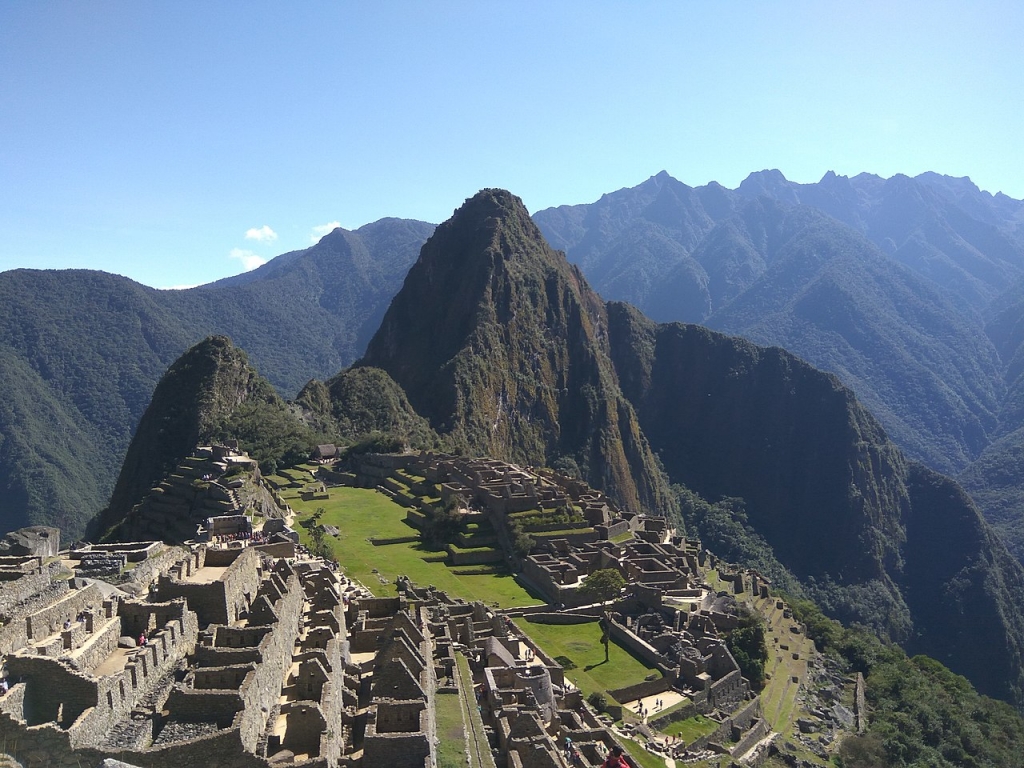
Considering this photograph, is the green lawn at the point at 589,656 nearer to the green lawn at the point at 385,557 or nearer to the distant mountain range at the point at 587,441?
the green lawn at the point at 385,557

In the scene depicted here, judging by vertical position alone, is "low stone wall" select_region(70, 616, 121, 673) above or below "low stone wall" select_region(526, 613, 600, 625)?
above

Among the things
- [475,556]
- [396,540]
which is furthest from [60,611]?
[475,556]

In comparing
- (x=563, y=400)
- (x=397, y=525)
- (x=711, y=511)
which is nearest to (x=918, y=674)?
(x=397, y=525)

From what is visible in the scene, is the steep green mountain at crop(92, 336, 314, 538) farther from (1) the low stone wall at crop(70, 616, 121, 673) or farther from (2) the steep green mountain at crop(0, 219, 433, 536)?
(1) the low stone wall at crop(70, 616, 121, 673)

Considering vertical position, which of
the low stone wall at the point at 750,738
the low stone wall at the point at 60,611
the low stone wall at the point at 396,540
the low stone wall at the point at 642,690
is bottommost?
the low stone wall at the point at 750,738

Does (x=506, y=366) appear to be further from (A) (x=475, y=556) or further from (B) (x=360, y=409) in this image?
(A) (x=475, y=556)

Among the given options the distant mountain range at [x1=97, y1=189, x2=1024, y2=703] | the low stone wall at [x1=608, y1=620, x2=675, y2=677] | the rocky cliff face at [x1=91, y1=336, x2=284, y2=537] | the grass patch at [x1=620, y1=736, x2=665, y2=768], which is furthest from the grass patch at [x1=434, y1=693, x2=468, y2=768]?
the distant mountain range at [x1=97, y1=189, x2=1024, y2=703]

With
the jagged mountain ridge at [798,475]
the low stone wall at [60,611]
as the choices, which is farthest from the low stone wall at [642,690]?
the jagged mountain ridge at [798,475]
